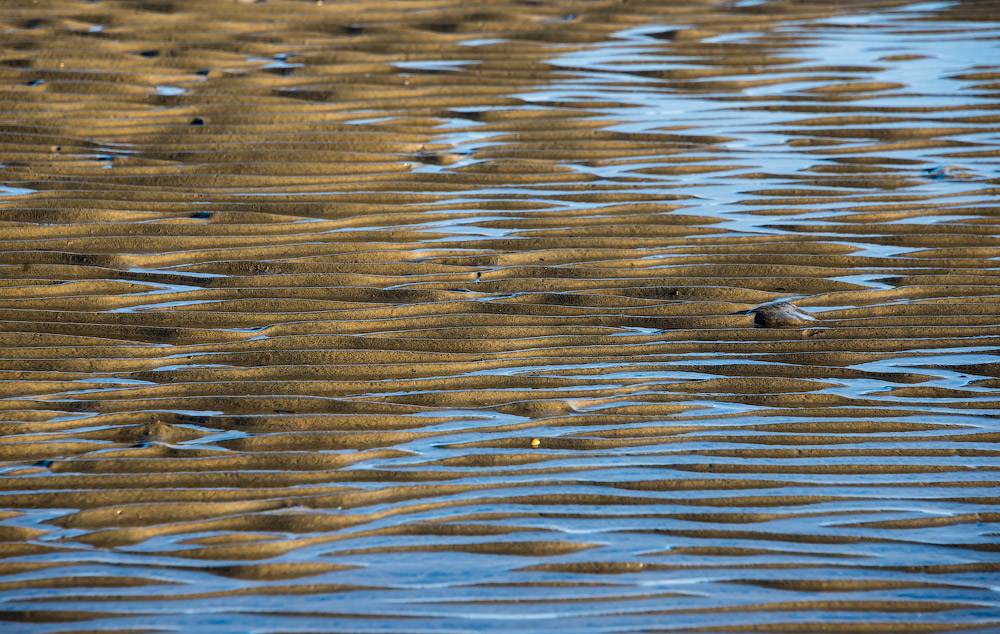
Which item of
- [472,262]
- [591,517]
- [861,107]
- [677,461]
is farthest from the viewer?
[861,107]

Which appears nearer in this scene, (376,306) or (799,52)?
(376,306)

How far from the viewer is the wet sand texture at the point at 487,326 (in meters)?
2.76

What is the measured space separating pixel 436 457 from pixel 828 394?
143 cm

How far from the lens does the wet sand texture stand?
2.76 meters

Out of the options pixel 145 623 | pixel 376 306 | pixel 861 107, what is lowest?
pixel 145 623

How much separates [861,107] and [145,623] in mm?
5263

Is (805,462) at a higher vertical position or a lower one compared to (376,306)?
lower

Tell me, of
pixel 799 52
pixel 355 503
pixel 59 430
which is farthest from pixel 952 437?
pixel 799 52

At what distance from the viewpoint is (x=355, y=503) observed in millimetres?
3023

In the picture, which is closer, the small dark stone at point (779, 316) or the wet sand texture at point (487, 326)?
the wet sand texture at point (487, 326)

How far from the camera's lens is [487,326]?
4094 mm

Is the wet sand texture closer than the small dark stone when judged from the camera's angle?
Yes

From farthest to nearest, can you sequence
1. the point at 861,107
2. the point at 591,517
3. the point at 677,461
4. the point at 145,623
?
the point at 861,107 < the point at 677,461 < the point at 591,517 < the point at 145,623

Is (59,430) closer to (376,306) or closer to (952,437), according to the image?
(376,306)
